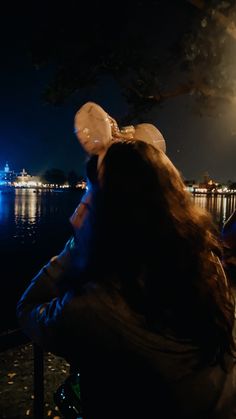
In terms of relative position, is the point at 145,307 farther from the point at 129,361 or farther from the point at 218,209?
the point at 218,209

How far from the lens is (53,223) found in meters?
45.9

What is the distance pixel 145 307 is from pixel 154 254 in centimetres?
15

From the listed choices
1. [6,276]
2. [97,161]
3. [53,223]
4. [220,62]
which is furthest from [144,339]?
[53,223]

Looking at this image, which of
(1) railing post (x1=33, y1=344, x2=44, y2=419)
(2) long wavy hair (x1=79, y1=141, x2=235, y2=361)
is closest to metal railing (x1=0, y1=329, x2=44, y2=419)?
(1) railing post (x1=33, y1=344, x2=44, y2=419)

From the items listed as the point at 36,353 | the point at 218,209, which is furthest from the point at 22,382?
the point at 218,209

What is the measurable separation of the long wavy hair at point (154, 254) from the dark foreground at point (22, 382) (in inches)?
105

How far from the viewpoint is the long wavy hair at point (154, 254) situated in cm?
97

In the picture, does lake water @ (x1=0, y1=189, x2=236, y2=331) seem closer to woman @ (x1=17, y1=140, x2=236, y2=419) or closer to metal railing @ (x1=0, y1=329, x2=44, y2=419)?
metal railing @ (x1=0, y1=329, x2=44, y2=419)

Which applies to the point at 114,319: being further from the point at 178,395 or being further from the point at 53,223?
the point at 53,223

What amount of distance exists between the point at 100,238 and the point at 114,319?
226 millimetres

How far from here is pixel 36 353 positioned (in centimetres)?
194

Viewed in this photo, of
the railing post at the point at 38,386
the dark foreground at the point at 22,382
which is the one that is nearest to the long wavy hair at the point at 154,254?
the railing post at the point at 38,386

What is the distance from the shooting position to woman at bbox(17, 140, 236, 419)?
0.94m

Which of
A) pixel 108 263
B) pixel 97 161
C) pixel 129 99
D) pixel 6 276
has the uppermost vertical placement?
pixel 129 99
